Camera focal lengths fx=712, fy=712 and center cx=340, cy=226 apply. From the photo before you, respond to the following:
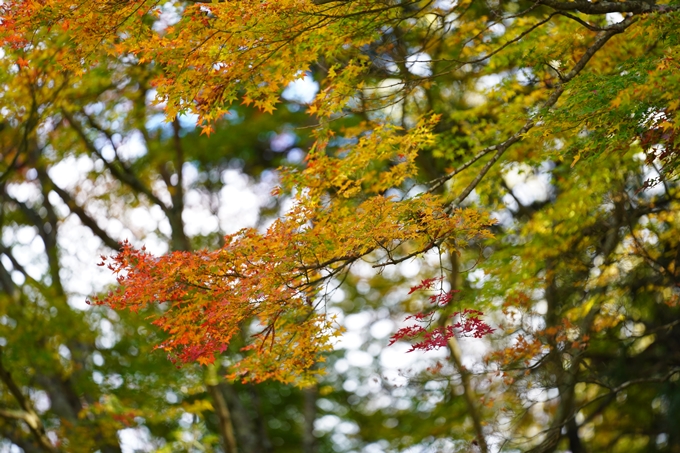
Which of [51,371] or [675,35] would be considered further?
[51,371]

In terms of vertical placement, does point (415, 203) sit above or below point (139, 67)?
below

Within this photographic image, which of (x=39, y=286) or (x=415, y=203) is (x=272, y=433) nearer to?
(x=39, y=286)

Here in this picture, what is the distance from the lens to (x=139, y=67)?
9.34m

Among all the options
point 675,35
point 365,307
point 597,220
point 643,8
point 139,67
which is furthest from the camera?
point 365,307

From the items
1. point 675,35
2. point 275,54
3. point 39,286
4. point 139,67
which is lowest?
point 675,35

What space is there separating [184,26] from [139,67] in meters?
4.68

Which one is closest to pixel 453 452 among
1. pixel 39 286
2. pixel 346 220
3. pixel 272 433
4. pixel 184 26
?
pixel 346 220

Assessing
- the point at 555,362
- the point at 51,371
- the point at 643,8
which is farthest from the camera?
the point at 51,371

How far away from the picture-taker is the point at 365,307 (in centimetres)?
1575

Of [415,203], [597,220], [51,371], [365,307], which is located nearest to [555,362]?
[597,220]

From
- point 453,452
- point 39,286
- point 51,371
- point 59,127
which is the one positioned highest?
point 59,127

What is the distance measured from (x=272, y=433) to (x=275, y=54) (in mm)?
12357

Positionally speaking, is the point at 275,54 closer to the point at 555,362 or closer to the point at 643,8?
the point at 643,8

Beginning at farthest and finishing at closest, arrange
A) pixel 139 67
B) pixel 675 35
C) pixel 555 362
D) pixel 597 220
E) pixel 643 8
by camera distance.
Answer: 1. pixel 139 67
2. pixel 597 220
3. pixel 555 362
4. pixel 643 8
5. pixel 675 35
